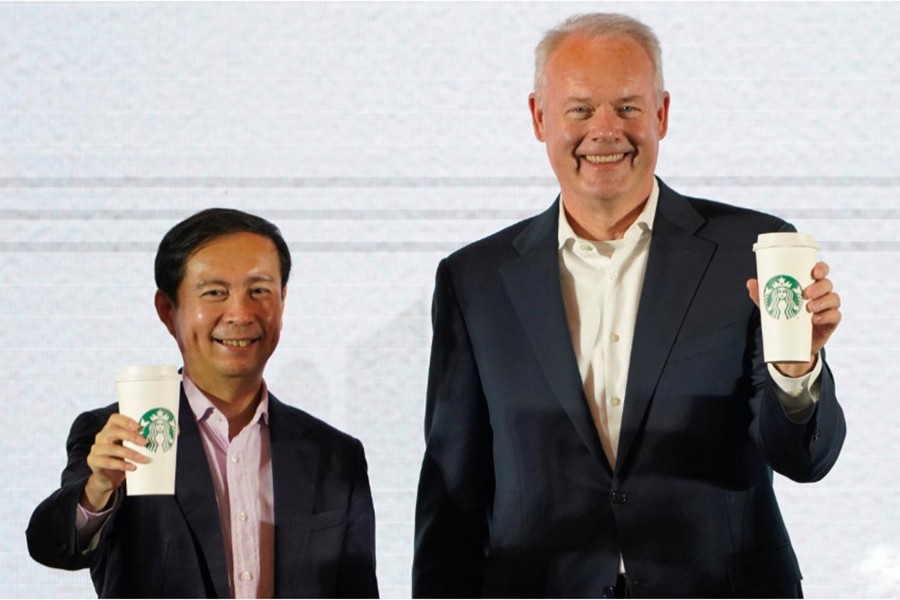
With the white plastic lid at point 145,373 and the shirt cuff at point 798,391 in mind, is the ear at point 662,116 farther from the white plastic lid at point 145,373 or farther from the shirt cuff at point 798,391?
the white plastic lid at point 145,373

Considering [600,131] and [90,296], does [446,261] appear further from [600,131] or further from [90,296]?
[90,296]

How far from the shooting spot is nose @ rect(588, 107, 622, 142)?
2.67 metres

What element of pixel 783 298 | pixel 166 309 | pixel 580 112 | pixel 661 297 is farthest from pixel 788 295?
pixel 166 309

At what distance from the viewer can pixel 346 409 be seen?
335 centimetres

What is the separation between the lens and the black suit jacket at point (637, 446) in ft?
8.35

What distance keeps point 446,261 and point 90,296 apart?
0.97 meters

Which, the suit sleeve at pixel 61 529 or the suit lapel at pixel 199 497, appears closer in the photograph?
the suit sleeve at pixel 61 529

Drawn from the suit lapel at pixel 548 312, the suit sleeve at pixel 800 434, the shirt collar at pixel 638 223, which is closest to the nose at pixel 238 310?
the suit lapel at pixel 548 312

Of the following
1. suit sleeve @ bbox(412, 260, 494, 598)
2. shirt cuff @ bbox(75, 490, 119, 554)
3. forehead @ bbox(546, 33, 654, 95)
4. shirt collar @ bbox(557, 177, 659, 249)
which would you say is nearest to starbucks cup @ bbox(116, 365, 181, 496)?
shirt cuff @ bbox(75, 490, 119, 554)

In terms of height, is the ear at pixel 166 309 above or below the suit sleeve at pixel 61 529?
above

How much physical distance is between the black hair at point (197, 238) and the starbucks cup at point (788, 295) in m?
0.98

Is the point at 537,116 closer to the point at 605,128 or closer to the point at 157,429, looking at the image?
Result: the point at 605,128

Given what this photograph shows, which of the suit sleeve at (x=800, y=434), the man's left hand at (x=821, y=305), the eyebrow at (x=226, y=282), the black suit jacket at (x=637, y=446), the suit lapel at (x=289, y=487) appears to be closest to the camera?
the man's left hand at (x=821, y=305)

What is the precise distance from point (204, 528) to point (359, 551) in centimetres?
30
